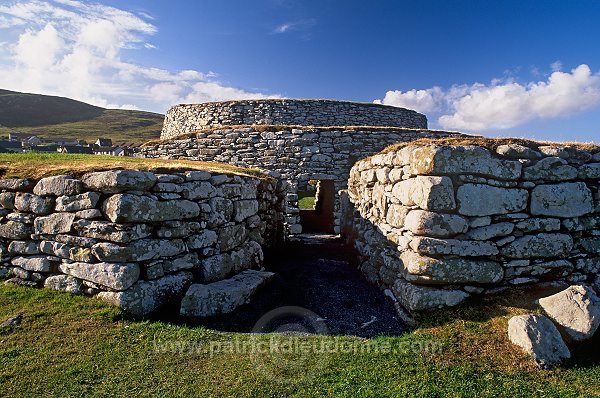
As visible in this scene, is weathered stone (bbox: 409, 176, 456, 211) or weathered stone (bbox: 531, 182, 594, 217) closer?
weathered stone (bbox: 409, 176, 456, 211)

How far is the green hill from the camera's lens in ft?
234

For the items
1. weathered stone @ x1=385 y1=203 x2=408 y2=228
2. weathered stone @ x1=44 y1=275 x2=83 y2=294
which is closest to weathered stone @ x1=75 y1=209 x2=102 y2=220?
weathered stone @ x1=44 y1=275 x2=83 y2=294

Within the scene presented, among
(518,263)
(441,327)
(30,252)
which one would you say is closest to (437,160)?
(518,263)

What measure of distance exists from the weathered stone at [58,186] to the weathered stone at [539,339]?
6.59 metres

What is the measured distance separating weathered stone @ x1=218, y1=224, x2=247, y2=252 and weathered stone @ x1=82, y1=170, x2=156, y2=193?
171 centimetres

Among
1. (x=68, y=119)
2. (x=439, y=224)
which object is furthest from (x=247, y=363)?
(x=68, y=119)

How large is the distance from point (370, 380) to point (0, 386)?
12.9 ft

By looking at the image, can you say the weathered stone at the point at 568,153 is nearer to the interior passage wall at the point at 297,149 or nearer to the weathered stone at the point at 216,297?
the weathered stone at the point at 216,297

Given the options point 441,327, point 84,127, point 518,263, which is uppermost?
point 84,127

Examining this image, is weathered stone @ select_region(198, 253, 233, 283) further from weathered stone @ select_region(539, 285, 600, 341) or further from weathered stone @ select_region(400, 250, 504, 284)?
weathered stone @ select_region(539, 285, 600, 341)

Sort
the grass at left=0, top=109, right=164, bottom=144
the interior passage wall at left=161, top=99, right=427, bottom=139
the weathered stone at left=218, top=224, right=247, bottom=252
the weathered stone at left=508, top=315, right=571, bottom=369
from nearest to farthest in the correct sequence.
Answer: the weathered stone at left=508, top=315, right=571, bottom=369 < the weathered stone at left=218, top=224, right=247, bottom=252 < the interior passage wall at left=161, top=99, right=427, bottom=139 < the grass at left=0, top=109, right=164, bottom=144

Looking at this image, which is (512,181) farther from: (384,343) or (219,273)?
(219,273)

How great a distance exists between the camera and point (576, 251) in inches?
208

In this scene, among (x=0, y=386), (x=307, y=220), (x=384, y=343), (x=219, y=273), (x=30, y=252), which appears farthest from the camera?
(x=307, y=220)
